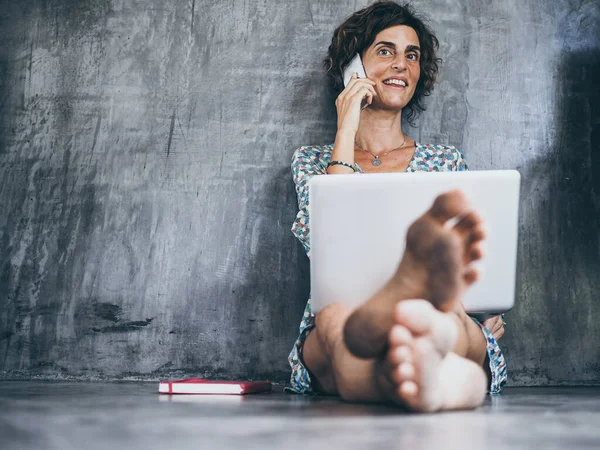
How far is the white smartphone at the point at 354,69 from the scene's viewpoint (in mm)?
2541

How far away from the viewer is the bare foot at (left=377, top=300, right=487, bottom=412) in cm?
122

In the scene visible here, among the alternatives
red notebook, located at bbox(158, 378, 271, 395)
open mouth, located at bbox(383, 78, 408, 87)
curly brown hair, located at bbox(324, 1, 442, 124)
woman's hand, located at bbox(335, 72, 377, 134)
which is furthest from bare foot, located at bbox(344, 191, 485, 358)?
curly brown hair, located at bbox(324, 1, 442, 124)

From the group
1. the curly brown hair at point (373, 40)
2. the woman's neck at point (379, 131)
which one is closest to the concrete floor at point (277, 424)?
the woman's neck at point (379, 131)

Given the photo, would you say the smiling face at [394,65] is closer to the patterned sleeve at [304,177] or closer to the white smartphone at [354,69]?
the white smartphone at [354,69]

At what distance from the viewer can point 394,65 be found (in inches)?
100.0

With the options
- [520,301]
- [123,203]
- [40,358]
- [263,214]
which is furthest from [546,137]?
[40,358]

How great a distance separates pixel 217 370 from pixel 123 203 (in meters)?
0.76

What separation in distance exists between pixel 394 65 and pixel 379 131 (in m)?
0.25

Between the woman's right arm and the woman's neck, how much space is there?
134mm

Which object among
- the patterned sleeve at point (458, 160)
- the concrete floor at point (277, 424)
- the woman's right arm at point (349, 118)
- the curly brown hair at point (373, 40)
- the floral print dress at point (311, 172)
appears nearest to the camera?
the concrete floor at point (277, 424)

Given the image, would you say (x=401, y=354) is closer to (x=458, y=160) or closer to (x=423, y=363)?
(x=423, y=363)

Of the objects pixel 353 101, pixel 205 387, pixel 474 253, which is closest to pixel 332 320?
pixel 474 253

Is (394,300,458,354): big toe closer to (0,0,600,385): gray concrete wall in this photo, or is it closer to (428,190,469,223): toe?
(428,190,469,223): toe

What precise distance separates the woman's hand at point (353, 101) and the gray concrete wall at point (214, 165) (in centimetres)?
32
